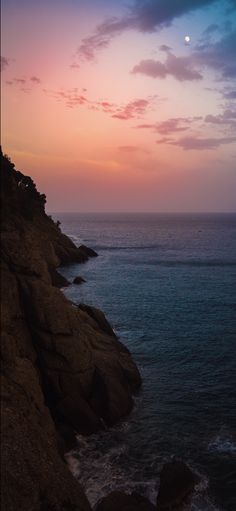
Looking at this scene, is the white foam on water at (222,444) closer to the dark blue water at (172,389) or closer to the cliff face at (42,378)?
the dark blue water at (172,389)

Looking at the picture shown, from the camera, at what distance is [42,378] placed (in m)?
Result: 29.8

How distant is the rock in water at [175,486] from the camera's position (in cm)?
2370

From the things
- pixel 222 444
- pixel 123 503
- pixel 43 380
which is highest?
pixel 43 380

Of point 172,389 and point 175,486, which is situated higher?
point 172,389

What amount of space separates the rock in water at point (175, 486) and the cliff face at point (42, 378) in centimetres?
449

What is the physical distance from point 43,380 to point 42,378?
147 mm

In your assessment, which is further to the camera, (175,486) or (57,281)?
(57,281)

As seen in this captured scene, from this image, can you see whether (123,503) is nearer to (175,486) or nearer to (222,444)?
(175,486)

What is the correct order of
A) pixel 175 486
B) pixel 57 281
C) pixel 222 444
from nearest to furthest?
pixel 175 486 → pixel 222 444 → pixel 57 281

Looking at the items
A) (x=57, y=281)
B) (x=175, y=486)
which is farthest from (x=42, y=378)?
(x=57, y=281)

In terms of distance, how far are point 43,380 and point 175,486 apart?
1047 centimetres

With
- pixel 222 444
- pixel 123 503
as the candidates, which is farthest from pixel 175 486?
pixel 222 444

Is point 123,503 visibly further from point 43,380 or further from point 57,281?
point 57,281

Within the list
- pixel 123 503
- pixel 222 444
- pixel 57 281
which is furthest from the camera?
pixel 57 281
